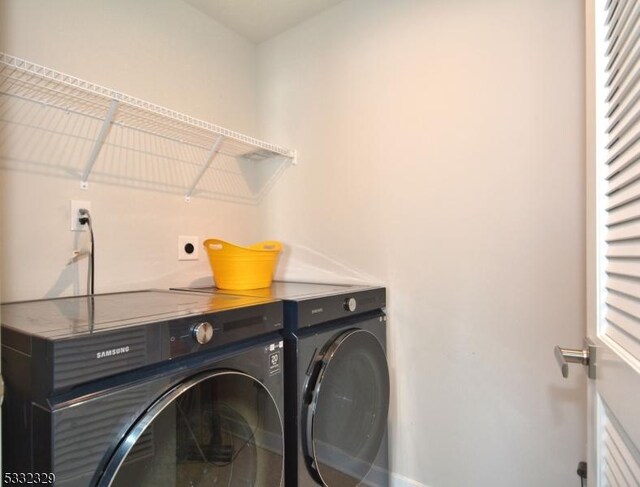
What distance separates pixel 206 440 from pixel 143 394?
236 millimetres

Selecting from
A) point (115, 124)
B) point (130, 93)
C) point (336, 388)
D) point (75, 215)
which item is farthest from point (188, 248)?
point (336, 388)

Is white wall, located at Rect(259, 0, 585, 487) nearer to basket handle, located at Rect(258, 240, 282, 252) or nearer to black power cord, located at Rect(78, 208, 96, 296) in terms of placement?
basket handle, located at Rect(258, 240, 282, 252)

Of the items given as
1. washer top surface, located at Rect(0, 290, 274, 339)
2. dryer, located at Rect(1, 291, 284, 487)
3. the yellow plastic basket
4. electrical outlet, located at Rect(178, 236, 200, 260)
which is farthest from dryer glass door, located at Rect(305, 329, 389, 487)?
electrical outlet, located at Rect(178, 236, 200, 260)

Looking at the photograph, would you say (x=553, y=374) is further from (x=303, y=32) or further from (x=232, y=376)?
(x=303, y=32)

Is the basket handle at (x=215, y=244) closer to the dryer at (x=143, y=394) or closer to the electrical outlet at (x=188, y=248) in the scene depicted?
the electrical outlet at (x=188, y=248)

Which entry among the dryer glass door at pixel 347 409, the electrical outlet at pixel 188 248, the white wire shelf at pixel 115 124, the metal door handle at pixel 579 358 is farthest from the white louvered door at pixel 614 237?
the electrical outlet at pixel 188 248

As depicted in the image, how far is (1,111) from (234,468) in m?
1.40

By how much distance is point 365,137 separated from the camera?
178 centimetres

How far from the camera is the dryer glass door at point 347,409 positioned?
3.94 feet

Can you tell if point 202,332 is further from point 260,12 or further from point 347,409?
point 260,12

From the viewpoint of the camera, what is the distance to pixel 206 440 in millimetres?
906

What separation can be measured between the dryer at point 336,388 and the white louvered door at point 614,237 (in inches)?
29.0

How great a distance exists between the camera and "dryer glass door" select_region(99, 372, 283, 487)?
75 cm

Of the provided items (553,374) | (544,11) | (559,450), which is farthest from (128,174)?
(559,450)
